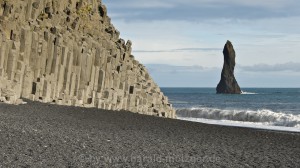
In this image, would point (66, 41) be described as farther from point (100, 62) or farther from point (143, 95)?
point (143, 95)

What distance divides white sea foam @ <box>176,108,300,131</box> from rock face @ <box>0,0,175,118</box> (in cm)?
662

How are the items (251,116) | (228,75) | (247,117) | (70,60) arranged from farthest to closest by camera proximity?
1. (228,75)
2. (247,117)
3. (251,116)
4. (70,60)

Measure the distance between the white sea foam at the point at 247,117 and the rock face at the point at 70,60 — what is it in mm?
6622

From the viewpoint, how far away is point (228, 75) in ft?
485

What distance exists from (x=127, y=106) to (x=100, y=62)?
339 centimetres

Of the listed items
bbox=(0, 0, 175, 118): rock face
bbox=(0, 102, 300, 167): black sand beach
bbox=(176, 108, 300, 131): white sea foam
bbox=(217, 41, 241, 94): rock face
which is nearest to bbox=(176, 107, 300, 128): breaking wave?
bbox=(176, 108, 300, 131): white sea foam

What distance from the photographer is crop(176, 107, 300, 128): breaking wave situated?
38.6 metres

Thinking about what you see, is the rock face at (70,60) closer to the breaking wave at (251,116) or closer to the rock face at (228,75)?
the breaking wave at (251,116)

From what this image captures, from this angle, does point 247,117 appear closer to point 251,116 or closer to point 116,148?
point 251,116

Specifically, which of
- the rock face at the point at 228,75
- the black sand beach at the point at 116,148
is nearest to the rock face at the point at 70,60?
the black sand beach at the point at 116,148

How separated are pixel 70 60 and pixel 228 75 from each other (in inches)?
4822

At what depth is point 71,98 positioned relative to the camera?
28000mm

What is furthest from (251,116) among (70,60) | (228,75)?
(228,75)

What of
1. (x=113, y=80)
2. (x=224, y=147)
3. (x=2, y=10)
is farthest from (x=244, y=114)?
(x=224, y=147)
